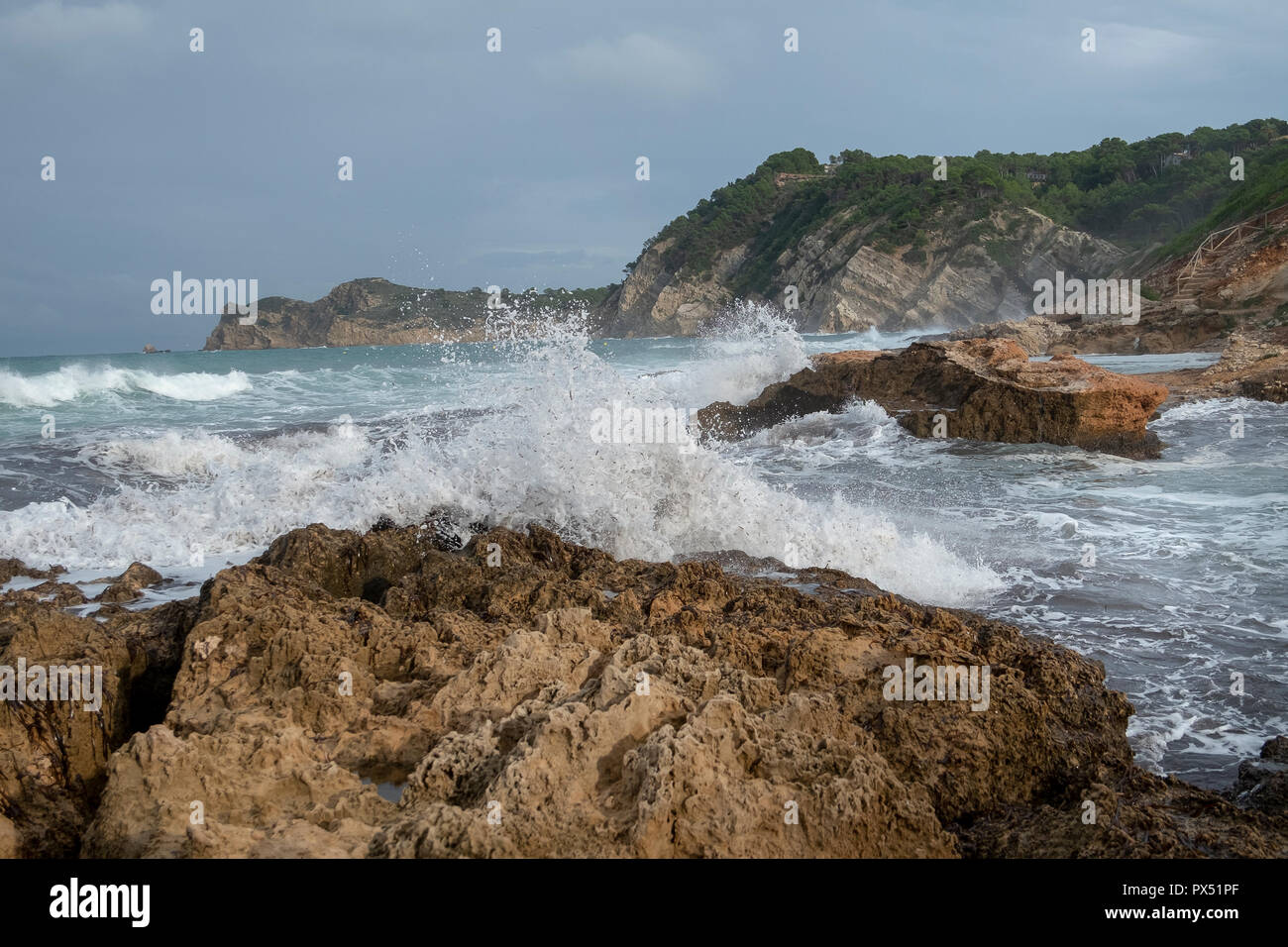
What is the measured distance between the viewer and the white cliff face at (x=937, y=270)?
169 feet

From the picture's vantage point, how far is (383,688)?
3299 mm

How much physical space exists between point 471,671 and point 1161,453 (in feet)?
33.6

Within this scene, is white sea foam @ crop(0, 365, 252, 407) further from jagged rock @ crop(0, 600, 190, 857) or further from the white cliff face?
the white cliff face

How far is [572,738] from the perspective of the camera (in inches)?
102

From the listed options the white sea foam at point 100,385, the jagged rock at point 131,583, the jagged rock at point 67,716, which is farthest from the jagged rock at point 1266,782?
the white sea foam at point 100,385

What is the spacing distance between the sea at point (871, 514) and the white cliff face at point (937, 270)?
43380 millimetres

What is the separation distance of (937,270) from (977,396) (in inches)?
1816

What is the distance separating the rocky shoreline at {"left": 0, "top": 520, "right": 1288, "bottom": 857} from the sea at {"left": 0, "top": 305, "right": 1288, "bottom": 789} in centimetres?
97

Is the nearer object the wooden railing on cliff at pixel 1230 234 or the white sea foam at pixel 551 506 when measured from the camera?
the white sea foam at pixel 551 506

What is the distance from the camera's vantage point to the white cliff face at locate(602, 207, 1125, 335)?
5166 centimetres

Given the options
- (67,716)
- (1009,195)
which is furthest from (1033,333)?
Result: (1009,195)

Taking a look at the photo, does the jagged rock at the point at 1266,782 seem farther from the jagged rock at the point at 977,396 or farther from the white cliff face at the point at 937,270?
the white cliff face at the point at 937,270

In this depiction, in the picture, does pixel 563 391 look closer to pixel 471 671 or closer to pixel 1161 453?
pixel 471 671
